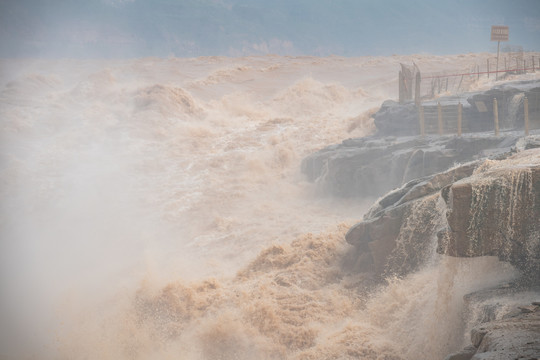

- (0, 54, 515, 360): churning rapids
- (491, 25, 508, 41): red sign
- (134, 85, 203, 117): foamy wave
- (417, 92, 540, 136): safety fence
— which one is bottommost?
(0, 54, 515, 360): churning rapids

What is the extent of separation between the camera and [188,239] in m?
13.1

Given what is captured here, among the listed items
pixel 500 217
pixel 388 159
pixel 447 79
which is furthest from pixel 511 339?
pixel 447 79

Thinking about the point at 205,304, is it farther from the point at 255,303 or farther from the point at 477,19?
the point at 477,19

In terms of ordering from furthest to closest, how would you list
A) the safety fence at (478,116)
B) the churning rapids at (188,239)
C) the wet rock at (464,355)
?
the safety fence at (478,116) < the churning rapids at (188,239) < the wet rock at (464,355)

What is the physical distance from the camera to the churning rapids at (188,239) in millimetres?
7348

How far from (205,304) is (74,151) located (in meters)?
12.8

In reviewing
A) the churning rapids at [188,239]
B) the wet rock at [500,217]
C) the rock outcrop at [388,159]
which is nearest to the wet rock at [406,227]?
the churning rapids at [188,239]

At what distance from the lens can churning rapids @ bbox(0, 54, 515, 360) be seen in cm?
735

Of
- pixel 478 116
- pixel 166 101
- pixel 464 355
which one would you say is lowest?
pixel 464 355

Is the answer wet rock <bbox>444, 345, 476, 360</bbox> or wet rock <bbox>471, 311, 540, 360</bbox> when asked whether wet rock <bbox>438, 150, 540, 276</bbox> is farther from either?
wet rock <bbox>444, 345, 476, 360</bbox>

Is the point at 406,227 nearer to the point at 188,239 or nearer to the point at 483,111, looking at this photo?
the point at 188,239

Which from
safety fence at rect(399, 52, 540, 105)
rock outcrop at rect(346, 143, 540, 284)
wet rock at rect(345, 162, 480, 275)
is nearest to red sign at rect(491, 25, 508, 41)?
safety fence at rect(399, 52, 540, 105)

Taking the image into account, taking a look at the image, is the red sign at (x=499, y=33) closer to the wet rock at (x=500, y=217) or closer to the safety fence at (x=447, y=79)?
the safety fence at (x=447, y=79)

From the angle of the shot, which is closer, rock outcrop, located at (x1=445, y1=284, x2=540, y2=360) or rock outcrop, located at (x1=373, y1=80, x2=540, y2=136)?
rock outcrop, located at (x1=445, y1=284, x2=540, y2=360)
